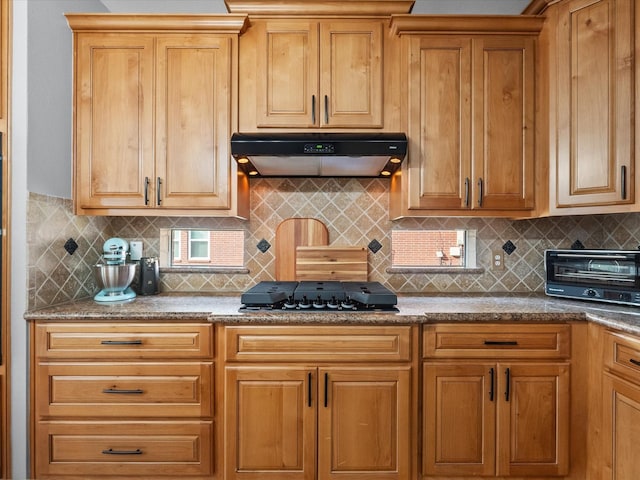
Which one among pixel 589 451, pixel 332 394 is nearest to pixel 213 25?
pixel 332 394

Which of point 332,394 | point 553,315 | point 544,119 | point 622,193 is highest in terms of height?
point 544,119

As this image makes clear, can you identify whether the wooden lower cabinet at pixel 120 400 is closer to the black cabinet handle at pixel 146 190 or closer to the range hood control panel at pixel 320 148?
the black cabinet handle at pixel 146 190

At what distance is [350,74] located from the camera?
1997mm

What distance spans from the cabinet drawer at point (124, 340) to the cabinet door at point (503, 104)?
172 cm

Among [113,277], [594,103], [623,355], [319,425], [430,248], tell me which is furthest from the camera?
[430,248]

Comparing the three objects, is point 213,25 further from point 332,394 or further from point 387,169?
point 332,394

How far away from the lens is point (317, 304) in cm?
182

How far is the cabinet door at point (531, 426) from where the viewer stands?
1721 mm

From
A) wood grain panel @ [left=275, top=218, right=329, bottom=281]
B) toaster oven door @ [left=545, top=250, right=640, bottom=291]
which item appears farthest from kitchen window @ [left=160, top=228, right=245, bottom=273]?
toaster oven door @ [left=545, top=250, right=640, bottom=291]

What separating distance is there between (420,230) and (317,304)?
95 cm

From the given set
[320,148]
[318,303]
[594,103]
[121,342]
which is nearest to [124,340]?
[121,342]

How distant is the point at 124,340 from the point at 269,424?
2.65ft

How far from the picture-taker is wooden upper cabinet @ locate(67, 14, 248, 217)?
199 cm

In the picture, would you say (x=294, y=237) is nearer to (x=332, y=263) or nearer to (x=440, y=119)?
(x=332, y=263)
